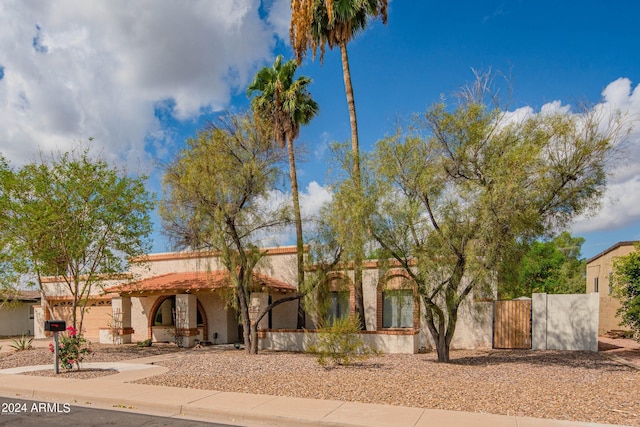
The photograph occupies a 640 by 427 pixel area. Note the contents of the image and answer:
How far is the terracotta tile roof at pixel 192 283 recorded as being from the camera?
20.2 metres

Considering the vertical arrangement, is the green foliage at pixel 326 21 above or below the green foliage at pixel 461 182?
above

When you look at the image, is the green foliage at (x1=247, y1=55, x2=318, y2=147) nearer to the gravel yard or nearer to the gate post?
the gravel yard

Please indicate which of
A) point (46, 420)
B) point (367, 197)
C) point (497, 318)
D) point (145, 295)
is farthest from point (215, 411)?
point (145, 295)

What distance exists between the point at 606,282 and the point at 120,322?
86.9ft

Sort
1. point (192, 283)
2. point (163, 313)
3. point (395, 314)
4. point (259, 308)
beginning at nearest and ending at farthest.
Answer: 1. point (259, 308)
2. point (395, 314)
3. point (192, 283)
4. point (163, 313)

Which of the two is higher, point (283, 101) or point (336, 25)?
point (336, 25)

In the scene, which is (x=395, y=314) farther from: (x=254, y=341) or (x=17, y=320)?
(x=17, y=320)

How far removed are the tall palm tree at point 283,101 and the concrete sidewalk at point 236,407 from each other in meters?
10.9

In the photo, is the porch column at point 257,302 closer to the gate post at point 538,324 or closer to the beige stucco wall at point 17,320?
the gate post at point 538,324

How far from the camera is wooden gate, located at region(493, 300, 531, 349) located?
18.9 metres

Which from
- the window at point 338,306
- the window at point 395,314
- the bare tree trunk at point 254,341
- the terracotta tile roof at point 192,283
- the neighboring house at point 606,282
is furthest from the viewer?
the neighboring house at point 606,282

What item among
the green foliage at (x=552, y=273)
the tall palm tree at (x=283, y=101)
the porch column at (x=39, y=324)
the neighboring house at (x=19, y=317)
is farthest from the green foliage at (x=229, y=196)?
the green foliage at (x=552, y=273)

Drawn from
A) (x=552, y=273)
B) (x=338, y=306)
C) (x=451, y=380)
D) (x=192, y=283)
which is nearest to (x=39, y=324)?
(x=192, y=283)

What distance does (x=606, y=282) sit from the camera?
28.6 meters
